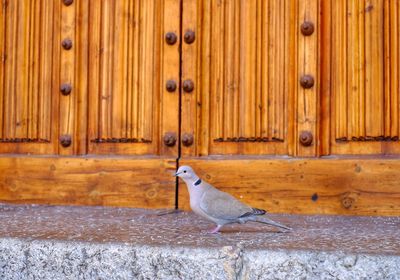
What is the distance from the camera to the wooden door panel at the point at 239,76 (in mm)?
3008

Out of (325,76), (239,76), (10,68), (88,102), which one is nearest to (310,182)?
(325,76)

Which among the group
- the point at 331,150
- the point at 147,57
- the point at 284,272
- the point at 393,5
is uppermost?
the point at 393,5

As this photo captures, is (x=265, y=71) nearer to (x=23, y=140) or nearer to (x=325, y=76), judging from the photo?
(x=325, y=76)

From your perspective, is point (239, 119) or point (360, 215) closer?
point (360, 215)

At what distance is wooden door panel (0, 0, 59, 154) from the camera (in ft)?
11.1

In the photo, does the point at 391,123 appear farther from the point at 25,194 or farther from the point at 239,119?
the point at 25,194

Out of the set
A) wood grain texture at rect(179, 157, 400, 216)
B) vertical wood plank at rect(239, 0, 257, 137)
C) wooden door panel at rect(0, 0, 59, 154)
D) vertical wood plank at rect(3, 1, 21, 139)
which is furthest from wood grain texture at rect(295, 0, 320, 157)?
vertical wood plank at rect(3, 1, 21, 139)

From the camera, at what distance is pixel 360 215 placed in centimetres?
283

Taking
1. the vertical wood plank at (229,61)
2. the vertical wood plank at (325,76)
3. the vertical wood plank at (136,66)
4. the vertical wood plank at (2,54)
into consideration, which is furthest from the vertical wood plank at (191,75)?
the vertical wood plank at (2,54)

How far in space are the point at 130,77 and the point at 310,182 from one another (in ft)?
3.61

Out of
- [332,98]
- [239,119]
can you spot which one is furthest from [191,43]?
[332,98]

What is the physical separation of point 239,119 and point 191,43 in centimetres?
48

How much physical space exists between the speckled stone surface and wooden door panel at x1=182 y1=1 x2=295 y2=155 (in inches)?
22.5

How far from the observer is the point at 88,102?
3.33 metres
